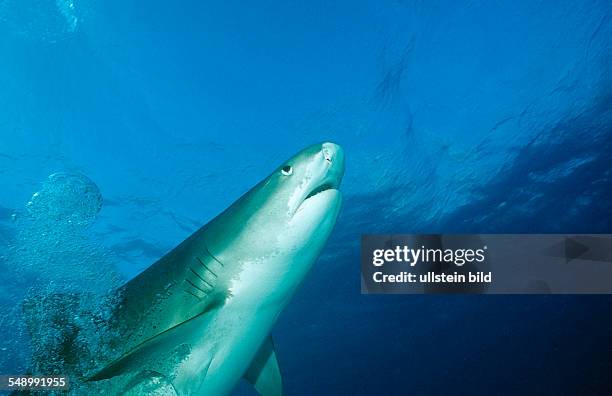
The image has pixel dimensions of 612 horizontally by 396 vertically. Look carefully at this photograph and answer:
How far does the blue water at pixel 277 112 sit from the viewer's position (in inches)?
392

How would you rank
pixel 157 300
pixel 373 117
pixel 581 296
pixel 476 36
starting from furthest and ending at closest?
pixel 581 296
pixel 373 117
pixel 476 36
pixel 157 300

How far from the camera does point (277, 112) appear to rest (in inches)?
472

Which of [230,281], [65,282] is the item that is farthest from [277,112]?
[65,282]

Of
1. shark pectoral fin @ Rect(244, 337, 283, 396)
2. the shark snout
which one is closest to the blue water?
shark pectoral fin @ Rect(244, 337, 283, 396)

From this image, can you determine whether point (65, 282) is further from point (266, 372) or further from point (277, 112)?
point (266, 372)

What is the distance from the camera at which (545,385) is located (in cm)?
5747

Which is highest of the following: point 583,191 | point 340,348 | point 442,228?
point 583,191

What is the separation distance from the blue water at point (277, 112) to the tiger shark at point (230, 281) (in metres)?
2.27

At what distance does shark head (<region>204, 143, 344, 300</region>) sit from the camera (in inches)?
103

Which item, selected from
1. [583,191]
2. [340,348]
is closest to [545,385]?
[340,348]

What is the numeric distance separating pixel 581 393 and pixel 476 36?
68.3 metres

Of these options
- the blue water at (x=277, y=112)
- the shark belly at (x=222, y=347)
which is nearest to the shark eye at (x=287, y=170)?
the shark belly at (x=222, y=347)

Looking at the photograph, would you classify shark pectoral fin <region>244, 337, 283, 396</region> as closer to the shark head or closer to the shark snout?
the shark head

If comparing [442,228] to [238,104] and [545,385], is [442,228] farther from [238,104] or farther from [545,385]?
[545,385]
